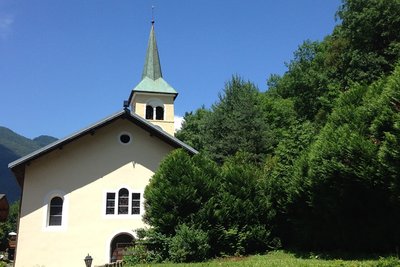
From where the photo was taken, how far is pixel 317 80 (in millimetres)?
38625

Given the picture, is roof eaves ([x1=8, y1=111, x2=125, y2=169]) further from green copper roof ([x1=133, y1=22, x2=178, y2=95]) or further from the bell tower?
green copper roof ([x1=133, y1=22, x2=178, y2=95])

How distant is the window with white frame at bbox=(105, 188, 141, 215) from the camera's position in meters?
23.5

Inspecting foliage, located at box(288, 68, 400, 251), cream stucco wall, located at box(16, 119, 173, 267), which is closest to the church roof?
cream stucco wall, located at box(16, 119, 173, 267)

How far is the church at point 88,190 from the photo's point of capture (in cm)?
2216

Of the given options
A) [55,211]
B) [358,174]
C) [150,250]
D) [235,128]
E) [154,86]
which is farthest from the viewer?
[154,86]

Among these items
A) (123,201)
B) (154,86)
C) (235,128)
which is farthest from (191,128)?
(123,201)

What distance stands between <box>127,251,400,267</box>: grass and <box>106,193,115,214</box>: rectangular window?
731cm

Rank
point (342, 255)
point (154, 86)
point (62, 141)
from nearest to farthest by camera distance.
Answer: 1. point (342, 255)
2. point (62, 141)
3. point (154, 86)

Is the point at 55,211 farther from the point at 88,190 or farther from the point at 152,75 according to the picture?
the point at 152,75

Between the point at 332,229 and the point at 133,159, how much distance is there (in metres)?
11.8

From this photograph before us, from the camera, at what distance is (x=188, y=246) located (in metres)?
18.3

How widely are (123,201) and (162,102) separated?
68.1 ft

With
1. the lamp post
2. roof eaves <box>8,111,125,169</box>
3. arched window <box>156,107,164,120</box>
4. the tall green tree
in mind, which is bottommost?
the lamp post

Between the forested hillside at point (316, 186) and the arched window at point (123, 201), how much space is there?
3.21 metres
